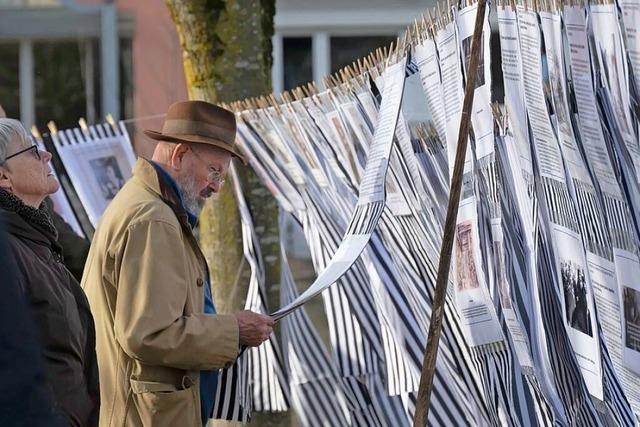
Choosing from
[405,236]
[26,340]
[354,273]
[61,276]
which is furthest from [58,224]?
[26,340]

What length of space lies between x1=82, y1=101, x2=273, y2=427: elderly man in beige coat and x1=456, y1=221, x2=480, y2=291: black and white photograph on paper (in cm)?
61

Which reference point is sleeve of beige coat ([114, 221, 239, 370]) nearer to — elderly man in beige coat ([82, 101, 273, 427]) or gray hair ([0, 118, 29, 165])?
elderly man in beige coat ([82, 101, 273, 427])

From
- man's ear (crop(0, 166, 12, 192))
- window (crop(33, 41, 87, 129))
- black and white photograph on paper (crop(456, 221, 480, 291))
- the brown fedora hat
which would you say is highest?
window (crop(33, 41, 87, 129))

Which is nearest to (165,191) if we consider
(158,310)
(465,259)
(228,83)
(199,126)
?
(199,126)

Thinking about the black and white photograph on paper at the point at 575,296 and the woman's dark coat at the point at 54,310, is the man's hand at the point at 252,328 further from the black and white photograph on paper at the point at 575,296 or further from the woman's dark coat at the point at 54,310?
the black and white photograph on paper at the point at 575,296

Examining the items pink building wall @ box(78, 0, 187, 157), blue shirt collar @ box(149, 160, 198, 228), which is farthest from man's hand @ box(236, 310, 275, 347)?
pink building wall @ box(78, 0, 187, 157)

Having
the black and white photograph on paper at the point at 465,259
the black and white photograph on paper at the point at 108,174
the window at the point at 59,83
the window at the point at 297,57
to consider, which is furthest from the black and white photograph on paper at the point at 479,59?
the window at the point at 297,57

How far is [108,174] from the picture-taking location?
21.1 ft

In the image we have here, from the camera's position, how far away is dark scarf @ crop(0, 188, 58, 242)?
3.26 m

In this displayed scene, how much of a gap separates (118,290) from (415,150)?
3.61 ft

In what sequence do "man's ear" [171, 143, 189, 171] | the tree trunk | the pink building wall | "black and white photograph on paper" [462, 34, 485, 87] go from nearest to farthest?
"black and white photograph on paper" [462, 34, 485, 87], "man's ear" [171, 143, 189, 171], the tree trunk, the pink building wall

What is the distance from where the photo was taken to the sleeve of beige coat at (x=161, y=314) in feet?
12.1

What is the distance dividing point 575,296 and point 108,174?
3.58 metres

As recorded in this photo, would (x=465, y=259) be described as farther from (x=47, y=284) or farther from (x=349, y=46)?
(x=349, y=46)
